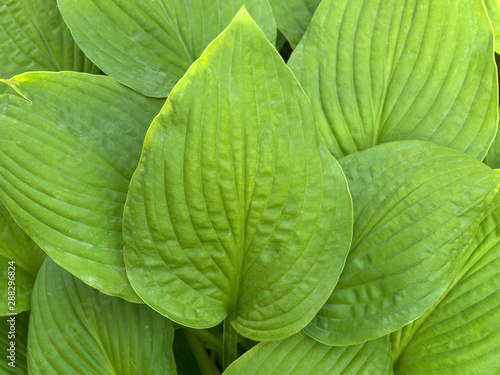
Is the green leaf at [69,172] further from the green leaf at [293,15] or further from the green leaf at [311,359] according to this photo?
the green leaf at [293,15]

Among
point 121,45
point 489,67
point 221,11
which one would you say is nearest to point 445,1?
point 489,67

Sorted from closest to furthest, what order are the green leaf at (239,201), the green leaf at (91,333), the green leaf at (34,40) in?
the green leaf at (239,201) → the green leaf at (91,333) → the green leaf at (34,40)

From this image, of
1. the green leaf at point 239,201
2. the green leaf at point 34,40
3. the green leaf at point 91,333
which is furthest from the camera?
the green leaf at point 34,40

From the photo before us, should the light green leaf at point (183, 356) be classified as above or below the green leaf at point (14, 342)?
below

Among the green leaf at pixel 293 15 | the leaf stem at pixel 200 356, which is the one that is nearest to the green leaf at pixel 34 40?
the green leaf at pixel 293 15

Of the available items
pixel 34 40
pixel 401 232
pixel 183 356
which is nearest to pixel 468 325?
pixel 401 232

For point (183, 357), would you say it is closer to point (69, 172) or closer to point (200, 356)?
point (200, 356)

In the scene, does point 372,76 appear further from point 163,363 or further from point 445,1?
point 163,363

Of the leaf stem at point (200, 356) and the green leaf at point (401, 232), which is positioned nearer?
the green leaf at point (401, 232)
